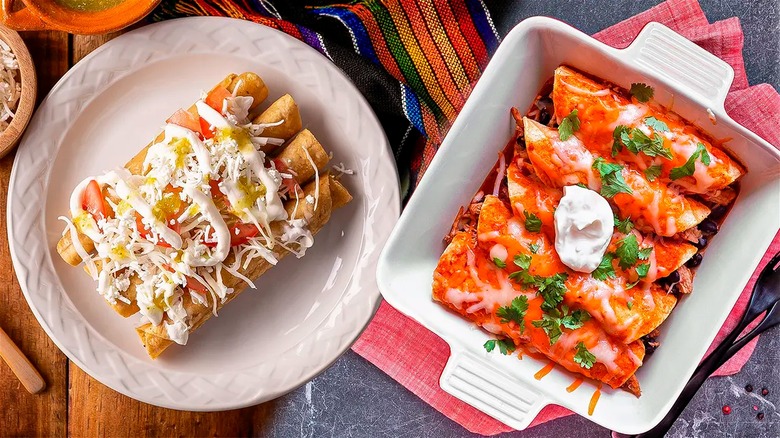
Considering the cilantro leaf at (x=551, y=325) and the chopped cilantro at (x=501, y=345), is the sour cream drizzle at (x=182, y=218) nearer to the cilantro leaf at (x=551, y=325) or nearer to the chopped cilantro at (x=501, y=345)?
the chopped cilantro at (x=501, y=345)

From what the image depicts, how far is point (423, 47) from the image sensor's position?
7.86ft

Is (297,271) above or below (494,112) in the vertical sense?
below

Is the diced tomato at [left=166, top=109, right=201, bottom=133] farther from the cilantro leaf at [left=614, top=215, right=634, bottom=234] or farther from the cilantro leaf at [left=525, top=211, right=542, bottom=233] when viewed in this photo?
the cilantro leaf at [left=614, top=215, right=634, bottom=234]

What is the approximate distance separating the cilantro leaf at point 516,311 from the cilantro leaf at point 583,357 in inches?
6.9

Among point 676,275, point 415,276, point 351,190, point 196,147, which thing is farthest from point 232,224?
point 676,275

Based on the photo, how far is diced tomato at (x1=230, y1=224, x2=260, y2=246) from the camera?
2236 mm

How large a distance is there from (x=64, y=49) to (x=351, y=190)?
1094mm

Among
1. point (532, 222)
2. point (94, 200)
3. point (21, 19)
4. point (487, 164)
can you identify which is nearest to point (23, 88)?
point (21, 19)

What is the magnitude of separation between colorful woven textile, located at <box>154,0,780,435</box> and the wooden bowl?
1.44 ft

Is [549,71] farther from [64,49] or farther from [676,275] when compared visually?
[64,49]

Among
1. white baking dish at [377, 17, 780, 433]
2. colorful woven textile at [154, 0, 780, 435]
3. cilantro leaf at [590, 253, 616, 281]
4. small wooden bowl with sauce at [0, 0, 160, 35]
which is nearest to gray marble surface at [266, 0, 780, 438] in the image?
colorful woven textile at [154, 0, 780, 435]

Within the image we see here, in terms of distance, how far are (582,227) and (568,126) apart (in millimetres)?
309

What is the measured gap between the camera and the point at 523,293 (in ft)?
6.97

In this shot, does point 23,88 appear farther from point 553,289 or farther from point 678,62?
point 678,62
